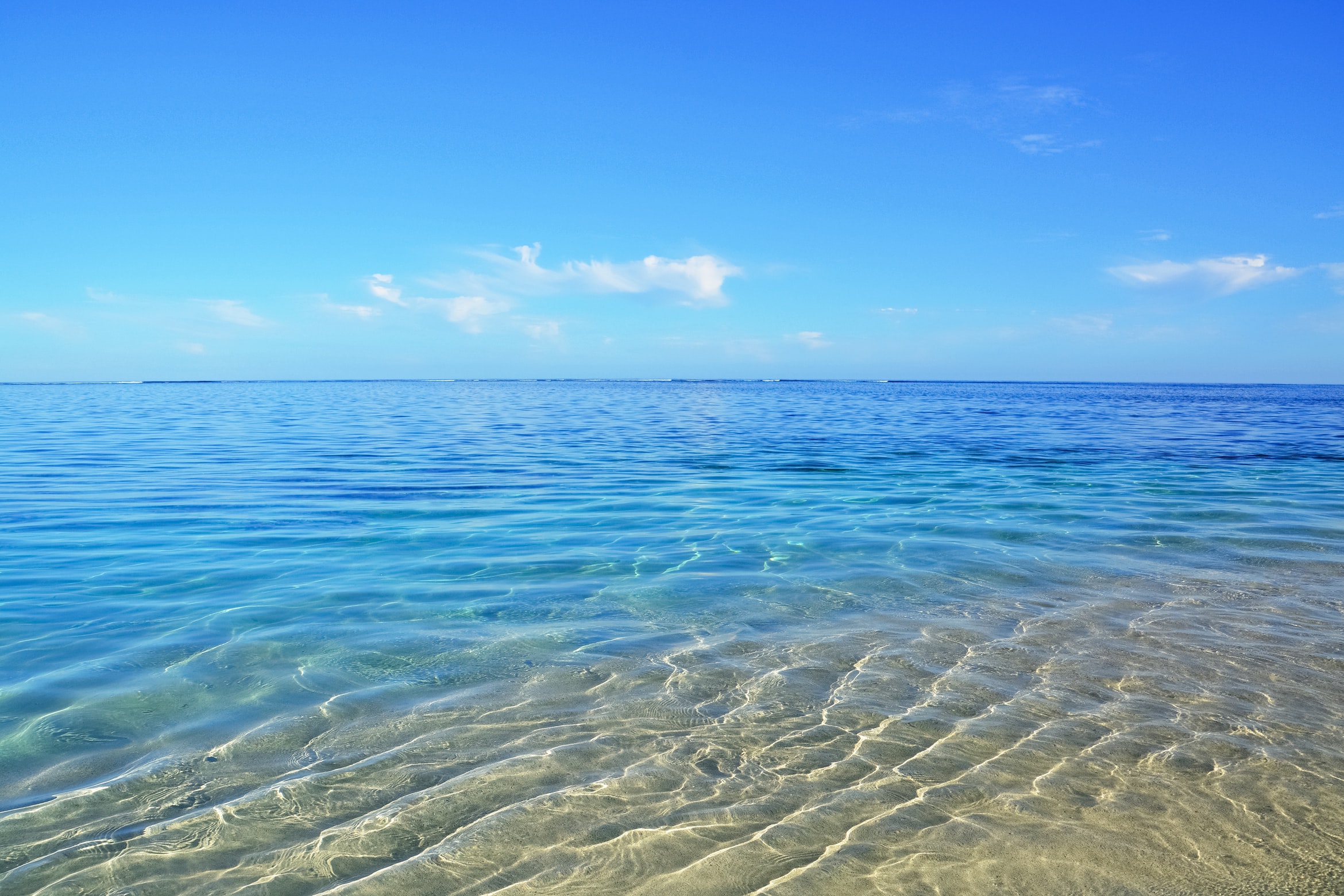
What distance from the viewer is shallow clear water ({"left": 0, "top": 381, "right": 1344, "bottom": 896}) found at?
3.09 m

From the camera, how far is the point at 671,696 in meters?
4.77

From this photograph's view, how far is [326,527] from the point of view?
10.2m

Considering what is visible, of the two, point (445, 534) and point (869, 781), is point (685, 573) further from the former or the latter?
point (869, 781)

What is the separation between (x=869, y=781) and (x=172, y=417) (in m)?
37.7

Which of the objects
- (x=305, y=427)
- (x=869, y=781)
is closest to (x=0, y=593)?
(x=869, y=781)

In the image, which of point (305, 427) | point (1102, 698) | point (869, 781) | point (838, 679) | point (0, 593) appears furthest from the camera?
point (305, 427)

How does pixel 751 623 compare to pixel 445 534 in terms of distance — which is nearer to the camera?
pixel 751 623

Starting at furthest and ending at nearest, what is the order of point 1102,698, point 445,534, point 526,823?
point 445,534, point 1102,698, point 526,823

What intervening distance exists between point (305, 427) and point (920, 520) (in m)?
23.9

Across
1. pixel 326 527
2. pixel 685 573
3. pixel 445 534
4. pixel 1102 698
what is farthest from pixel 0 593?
pixel 1102 698

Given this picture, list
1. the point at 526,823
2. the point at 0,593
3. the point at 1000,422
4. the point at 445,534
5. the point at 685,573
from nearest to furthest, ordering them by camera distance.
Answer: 1. the point at 526,823
2. the point at 0,593
3. the point at 685,573
4. the point at 445,534
5. the point at 1000,422

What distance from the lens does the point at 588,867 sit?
119 inches

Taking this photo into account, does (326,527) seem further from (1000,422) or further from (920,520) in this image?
(1000,422)

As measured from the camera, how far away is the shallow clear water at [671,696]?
309 cm
